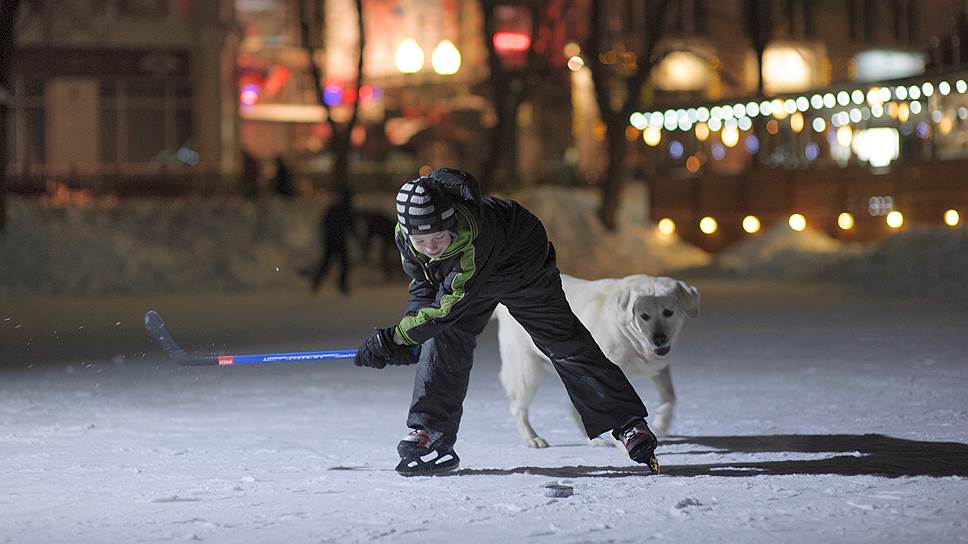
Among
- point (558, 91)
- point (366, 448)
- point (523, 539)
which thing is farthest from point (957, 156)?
point (558, 91)

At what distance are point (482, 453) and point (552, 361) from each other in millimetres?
770

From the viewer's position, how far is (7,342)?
555 inches

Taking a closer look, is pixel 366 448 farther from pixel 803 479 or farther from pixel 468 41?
pixel 468 41

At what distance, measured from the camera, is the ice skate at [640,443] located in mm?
6371

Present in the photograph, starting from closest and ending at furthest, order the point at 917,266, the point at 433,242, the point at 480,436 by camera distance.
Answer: the point at 433,242
the point at 480,436
the point at 917,266

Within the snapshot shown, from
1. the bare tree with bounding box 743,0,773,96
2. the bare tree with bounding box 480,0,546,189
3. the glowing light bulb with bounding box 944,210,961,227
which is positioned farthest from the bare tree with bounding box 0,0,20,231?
the bare tree with bounding box 743,0,773,96

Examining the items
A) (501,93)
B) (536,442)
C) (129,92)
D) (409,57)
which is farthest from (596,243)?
(409,57)

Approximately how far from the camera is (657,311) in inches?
273

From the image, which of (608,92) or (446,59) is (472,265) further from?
(446,59)

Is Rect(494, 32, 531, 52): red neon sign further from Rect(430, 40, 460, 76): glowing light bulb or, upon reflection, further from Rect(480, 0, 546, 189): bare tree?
Rect(480, 0, 546, 189): bare tree

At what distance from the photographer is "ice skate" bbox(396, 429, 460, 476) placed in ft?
21.1

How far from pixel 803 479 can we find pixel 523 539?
1.69 meters

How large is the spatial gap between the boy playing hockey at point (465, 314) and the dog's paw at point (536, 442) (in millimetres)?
656

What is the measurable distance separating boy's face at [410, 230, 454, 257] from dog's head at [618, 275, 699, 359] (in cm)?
132
